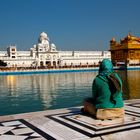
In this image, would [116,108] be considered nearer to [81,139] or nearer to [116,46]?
[81,139]

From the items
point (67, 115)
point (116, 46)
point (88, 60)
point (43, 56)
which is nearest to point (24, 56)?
point (43, 56)

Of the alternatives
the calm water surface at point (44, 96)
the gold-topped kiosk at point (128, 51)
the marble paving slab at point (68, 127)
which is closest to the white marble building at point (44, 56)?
the gold-topped kiosk at point (128, 51)

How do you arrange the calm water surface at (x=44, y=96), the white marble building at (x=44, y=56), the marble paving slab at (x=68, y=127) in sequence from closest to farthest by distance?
1. the marble paving slab at (x=68, y=127)
2. the calm water surface at (x=44, y=96)
3. the white marble building at (x=44, y=56)

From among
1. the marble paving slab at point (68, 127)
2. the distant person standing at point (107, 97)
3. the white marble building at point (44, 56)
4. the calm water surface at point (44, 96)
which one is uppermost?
the white marble building at point (44, 56)

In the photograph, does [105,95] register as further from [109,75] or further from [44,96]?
[44,96]

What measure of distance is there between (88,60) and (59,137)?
325 ft

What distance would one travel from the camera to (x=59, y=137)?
5.86 m

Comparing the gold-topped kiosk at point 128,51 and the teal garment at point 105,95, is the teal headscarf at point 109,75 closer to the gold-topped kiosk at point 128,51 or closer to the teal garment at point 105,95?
the teal garment at point 105,95

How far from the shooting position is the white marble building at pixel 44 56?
9281 centimetres

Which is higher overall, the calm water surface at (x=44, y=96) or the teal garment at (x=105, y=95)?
the teal garment at (x=105, y=95)

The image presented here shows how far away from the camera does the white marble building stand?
92.8 m

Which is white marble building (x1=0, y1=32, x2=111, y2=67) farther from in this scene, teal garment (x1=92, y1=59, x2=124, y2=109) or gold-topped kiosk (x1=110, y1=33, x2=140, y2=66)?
teal garment (x1=92, y1=59, x2=124, y2=109)

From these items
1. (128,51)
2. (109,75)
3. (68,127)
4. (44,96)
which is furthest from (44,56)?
(68,127)

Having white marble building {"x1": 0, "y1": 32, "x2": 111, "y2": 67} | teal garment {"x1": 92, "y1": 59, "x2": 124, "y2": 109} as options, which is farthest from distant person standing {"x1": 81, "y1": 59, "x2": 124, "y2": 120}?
white marble building {"x1": 0, "y1": 32, "x2": 111, "y2": 67}
